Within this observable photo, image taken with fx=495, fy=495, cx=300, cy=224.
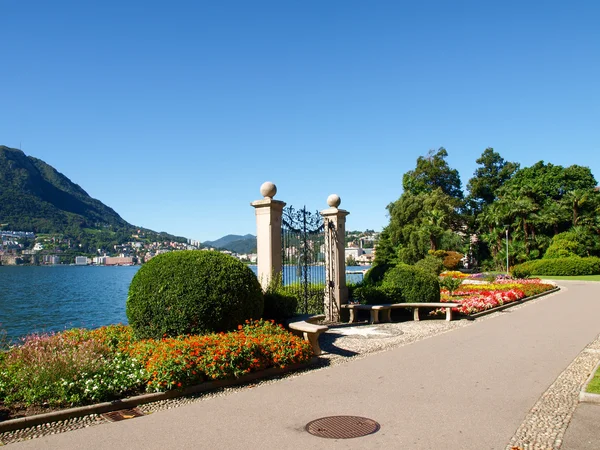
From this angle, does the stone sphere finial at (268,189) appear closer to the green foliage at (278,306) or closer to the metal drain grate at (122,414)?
the green foliage at (278,306)

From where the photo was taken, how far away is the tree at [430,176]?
58.4 meters

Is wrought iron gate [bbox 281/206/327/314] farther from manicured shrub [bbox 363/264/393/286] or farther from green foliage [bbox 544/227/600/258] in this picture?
green foliage [bbox 544/227/600/258]

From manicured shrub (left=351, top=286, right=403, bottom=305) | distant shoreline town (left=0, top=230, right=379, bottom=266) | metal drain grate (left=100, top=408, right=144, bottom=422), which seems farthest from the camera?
distant shoreline town (left=0, top=230, right=379, bottom=266)

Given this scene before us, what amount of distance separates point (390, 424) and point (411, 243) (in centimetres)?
4198

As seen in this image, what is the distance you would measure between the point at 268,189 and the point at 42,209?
16604 cm

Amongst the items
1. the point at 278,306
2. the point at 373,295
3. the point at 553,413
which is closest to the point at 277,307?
the point at 278,306

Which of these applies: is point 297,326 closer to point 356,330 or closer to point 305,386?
point 305,386

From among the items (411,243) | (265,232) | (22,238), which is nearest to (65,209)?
(22,238)

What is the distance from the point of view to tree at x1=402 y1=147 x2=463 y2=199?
2299 inches

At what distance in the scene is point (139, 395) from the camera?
596 centimetres

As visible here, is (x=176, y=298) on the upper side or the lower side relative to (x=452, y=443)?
upper

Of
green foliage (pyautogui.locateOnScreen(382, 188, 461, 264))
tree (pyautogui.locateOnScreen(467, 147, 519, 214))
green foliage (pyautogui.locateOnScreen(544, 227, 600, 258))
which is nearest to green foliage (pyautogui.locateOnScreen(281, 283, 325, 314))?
green foliage (pyautogui.locateOnScreen(382, 188, 461, 264))

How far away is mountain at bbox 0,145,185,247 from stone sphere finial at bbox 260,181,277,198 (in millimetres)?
144829

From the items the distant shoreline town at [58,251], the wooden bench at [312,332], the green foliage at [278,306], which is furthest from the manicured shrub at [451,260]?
the distant shoreline town at [58,251]
